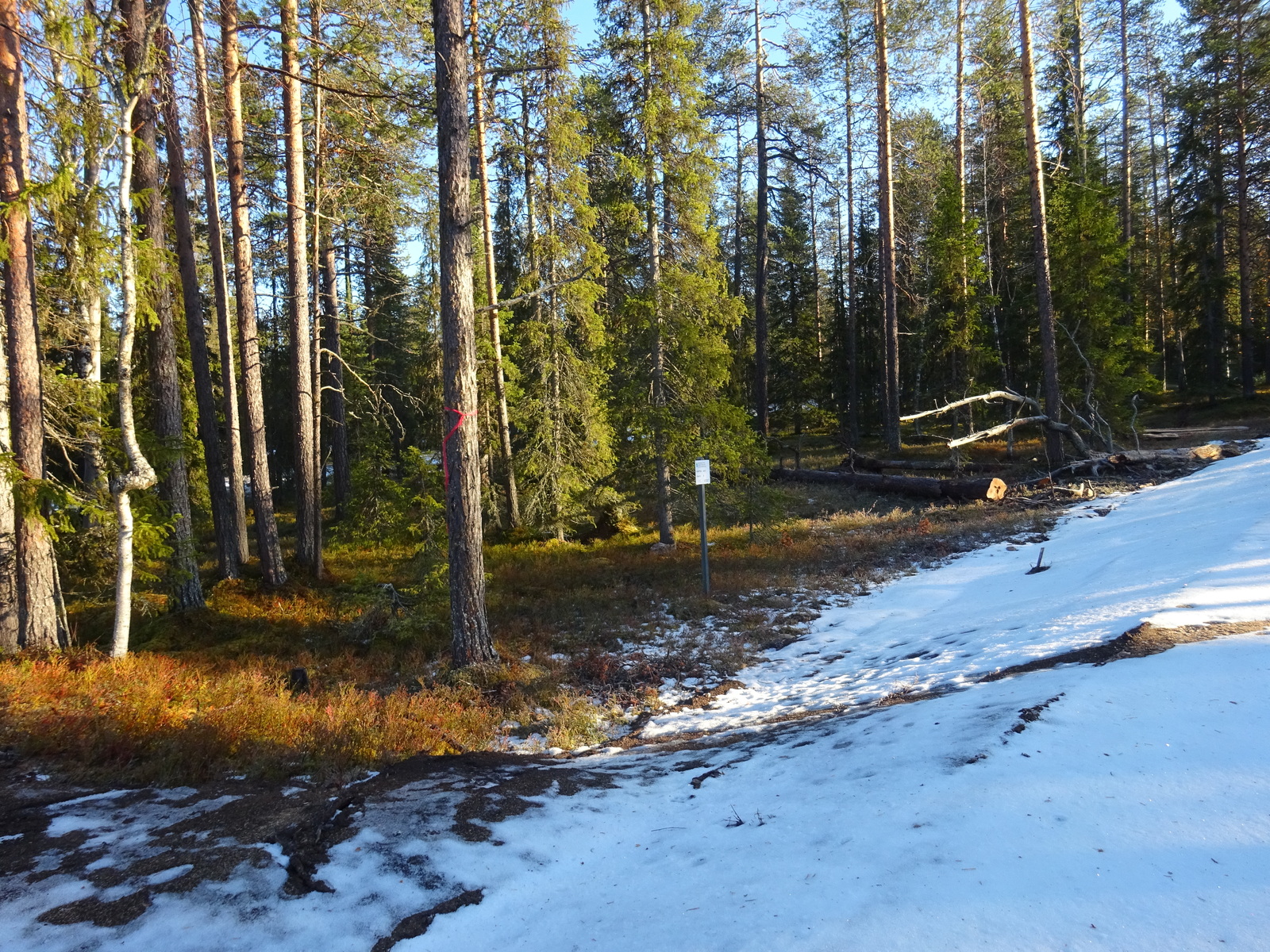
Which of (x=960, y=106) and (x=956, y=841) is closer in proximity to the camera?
(x=956, y=841)

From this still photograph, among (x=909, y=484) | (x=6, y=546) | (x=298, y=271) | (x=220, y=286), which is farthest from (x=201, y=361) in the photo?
(x=909, y=484)

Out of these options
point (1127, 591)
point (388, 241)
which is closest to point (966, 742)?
point (1127, 591)

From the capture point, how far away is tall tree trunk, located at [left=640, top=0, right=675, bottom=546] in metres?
13.9

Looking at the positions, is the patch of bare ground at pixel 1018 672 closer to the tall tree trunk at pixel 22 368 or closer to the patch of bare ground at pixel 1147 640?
the patch of bare ground at pixel 1147 640

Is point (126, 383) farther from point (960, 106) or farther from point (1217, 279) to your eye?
point (1217, 279)

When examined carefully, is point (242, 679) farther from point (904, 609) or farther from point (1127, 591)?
point (1127, 591)

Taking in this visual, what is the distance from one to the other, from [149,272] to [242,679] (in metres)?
5.13

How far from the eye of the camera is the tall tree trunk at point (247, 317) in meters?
11.8

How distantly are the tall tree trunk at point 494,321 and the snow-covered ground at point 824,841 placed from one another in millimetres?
11532

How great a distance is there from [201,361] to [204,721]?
9.46m

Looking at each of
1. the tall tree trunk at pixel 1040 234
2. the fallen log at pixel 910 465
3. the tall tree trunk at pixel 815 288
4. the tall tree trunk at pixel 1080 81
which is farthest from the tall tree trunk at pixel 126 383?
the tall tree trunk at pixel 815 288

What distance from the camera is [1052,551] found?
1098 cm

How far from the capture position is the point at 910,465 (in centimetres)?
2284

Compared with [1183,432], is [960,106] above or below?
above
